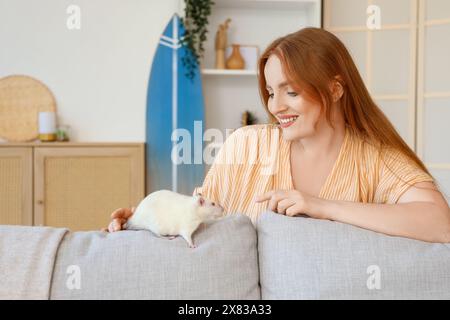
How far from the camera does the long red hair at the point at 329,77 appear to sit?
1.32 meters

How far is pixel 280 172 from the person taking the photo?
1.46 m

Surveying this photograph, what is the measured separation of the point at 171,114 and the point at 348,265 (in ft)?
9.80

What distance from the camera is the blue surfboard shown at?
12.4 ft

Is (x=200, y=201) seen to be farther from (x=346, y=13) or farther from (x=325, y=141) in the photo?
(x=346, y=13)

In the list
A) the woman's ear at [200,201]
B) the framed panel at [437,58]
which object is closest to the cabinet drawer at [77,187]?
the framed panel at [437,58]

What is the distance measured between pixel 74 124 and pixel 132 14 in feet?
3.13

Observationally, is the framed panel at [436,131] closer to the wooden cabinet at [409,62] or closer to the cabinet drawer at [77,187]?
the wooden cabinet at [409,62]

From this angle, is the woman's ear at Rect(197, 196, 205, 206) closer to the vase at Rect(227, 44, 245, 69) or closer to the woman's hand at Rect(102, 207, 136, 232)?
the woman's hand at Rect(102, 207, 136, 232)

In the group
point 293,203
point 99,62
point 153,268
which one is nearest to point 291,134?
point 293,203

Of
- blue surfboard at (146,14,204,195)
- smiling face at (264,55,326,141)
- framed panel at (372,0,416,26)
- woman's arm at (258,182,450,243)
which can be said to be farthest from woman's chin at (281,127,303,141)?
framed panel at (372,0,416,26)

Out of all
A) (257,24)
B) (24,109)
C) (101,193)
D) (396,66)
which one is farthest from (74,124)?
(396,66)

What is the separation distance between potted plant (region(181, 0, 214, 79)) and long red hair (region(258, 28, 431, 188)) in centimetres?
235

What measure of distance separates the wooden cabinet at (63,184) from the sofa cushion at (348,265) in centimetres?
279

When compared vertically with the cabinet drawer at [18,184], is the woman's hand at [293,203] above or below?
above
